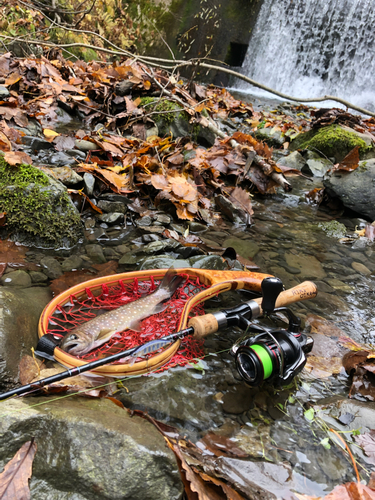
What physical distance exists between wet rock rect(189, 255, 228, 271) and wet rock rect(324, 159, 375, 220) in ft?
10.2

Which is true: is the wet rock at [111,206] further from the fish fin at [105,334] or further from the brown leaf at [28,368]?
the brown leaf at [28,368]

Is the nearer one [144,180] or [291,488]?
[291,488]

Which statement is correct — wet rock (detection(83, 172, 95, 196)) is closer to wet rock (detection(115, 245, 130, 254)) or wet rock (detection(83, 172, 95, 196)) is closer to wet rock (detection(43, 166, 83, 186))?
wet rock (detection(43, 166, 83, 186))

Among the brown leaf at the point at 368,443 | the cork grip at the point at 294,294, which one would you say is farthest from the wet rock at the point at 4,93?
the brown leaf at the point at 368,443

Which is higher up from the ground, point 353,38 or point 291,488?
point 353,38

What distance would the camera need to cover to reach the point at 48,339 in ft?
6.79

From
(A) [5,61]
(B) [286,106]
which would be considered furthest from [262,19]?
(A) [5,61]

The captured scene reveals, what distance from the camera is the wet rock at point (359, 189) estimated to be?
5469 millimetres

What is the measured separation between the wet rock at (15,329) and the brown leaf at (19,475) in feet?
2.06

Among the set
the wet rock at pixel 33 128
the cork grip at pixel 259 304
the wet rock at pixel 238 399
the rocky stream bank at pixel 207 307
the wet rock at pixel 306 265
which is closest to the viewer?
the rocky stream bank at pixel 207 307

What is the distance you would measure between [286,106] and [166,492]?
14137mm

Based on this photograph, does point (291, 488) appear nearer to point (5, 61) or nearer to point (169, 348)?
point (169, 348)

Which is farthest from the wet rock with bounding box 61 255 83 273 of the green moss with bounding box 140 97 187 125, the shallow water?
the green moss with bounding box 140 97 187 125

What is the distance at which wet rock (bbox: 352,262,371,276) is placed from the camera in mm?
4086
